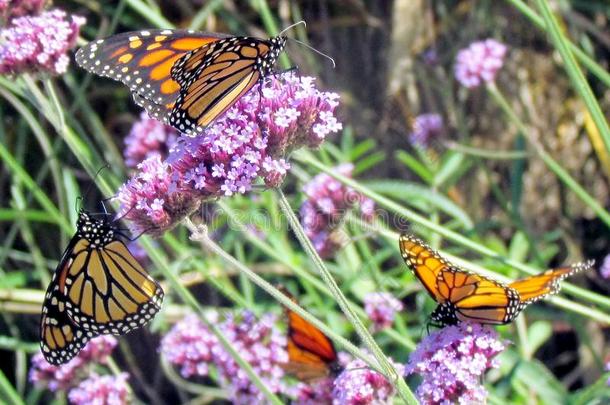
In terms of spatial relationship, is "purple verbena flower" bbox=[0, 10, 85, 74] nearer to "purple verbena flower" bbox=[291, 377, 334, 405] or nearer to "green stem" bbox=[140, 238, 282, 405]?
"green stem" bbox=[140, 238, 282, 405]

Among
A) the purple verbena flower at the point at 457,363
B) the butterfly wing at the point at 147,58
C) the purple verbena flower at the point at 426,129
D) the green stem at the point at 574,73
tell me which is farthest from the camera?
the purple verbena flower at the point at 426,129

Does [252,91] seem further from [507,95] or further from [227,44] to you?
[507,95]

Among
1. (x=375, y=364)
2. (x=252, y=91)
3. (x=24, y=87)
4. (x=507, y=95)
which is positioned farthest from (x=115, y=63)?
(x=507, y=95)

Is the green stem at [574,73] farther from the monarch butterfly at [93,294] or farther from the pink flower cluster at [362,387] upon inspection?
the monarch butterfly at [93,294]

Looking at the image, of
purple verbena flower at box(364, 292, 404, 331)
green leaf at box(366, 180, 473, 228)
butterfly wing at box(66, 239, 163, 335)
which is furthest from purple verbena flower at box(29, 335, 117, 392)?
green leaf at box(366, 180, 473, 228)

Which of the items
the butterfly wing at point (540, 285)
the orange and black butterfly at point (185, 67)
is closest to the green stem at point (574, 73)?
the butterfly wing at point (540, 285)

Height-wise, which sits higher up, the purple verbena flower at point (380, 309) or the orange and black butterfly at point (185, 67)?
the orange and black butterfly at point (185, 67)
